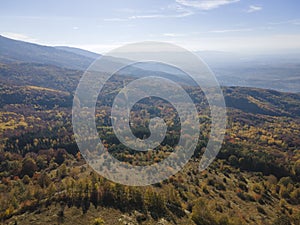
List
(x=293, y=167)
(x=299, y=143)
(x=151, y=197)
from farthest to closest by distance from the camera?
(x=299, y=143) < (x=293, y=167) < (x=151, y=197)

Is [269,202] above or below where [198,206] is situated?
below

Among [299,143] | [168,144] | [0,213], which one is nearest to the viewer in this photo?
[0,213]

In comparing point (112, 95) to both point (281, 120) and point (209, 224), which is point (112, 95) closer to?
point (281, 120)

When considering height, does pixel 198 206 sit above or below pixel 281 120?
above

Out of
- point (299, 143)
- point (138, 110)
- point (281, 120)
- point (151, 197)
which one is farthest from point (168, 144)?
point (281, 120)

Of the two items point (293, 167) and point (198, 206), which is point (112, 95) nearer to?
point (293, 167)

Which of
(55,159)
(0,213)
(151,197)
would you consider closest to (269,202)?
(151,197)

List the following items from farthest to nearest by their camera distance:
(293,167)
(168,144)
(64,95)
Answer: (64,95) → (168,144) → (293,167)

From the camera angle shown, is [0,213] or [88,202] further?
[88,202]

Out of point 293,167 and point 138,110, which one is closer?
point 293,167
